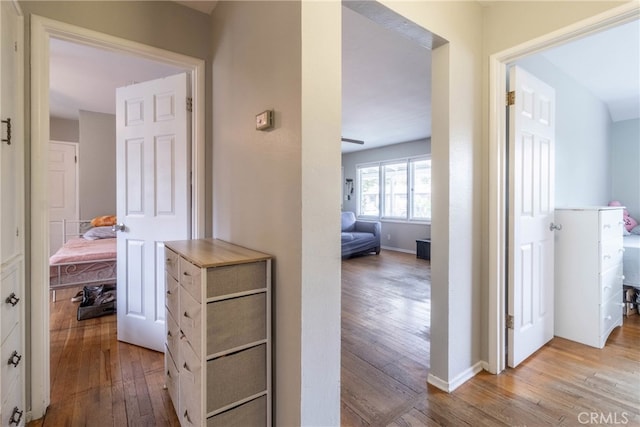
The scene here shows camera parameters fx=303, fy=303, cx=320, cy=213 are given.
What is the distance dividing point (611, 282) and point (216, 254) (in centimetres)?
300

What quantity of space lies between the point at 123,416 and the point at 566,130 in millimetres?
4023

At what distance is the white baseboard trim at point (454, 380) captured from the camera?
1.74m

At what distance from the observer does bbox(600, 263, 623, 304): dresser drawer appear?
228 centimetres

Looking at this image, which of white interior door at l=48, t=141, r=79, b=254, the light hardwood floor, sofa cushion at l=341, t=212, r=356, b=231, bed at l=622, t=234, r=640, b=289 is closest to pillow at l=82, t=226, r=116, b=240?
the light hardwood floor

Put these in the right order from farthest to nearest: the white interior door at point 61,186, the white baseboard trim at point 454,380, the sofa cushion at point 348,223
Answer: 1. the sofa cushion at point 348,223
2. the white interior door at point 61,186
3. the white baseboard trim at point 454,380

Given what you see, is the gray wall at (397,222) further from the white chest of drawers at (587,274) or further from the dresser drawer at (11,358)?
the dresser drawer at (11,358)

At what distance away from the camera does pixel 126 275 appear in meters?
2.36

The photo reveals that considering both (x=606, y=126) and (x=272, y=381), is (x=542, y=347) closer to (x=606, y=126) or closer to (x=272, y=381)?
(x=272, y=381)

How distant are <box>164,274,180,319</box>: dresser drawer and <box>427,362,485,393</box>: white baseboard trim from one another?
150 centimetres

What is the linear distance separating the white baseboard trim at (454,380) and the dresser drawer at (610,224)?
4.65 ft

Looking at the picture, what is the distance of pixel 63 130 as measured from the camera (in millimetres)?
4785

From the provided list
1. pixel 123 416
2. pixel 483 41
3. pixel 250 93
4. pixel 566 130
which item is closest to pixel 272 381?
pixel 123 416

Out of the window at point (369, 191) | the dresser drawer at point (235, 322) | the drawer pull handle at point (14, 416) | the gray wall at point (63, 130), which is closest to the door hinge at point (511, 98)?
the dresser drawer at point (235, 322)

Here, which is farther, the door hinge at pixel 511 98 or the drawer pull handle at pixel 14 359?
the door hinge at pixel 511 98
